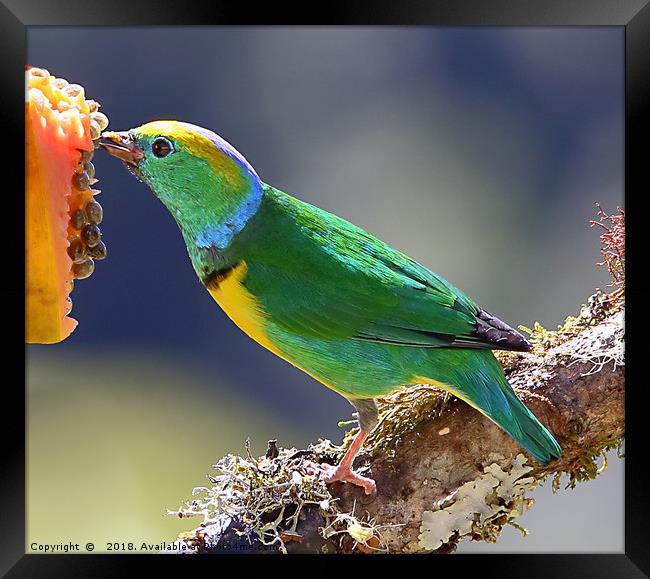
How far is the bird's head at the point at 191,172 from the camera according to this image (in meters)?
2.42

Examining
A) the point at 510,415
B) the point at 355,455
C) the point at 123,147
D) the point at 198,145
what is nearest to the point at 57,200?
the point at 123,147

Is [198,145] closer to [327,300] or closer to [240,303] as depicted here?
[240,303]

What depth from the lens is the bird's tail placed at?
2.33 metres

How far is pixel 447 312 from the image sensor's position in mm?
2416

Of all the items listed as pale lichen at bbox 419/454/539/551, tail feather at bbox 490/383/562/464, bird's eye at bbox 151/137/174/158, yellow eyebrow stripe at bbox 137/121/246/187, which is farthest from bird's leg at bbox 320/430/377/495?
bird's eye at bbox 151/137/174/158

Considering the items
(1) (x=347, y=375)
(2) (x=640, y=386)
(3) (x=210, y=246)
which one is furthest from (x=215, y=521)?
(2) (x=640, y=386)

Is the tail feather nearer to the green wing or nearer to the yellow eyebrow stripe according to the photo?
the green wing

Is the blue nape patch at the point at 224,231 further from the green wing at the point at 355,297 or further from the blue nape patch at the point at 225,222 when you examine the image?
the green wing at the point at 355,297

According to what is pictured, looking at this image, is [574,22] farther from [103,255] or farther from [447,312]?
[103,255]

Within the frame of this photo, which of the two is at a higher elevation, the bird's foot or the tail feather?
the tail feather

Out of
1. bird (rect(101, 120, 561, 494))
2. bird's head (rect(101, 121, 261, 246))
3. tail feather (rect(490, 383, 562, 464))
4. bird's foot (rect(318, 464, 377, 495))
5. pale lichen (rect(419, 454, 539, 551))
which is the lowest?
pale lichen (rect(419, 454, 539, 551))

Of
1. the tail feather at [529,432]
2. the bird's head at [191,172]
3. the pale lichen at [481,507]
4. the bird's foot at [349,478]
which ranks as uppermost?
the bird's head at [191,172]

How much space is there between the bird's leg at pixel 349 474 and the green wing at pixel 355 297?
36cm

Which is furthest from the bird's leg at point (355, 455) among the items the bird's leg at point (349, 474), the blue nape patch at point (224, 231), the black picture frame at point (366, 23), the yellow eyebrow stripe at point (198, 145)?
the yellow eyebrow stripe at point (198, 145)
